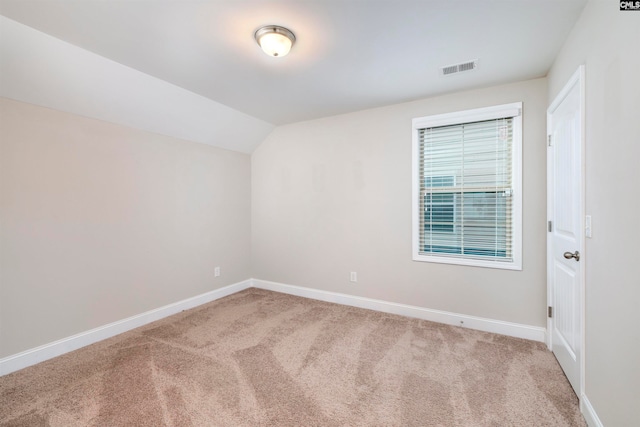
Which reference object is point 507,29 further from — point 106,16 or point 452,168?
point 106,16

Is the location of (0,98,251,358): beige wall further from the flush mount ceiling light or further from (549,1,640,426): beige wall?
(549,1,640,426): beige wall

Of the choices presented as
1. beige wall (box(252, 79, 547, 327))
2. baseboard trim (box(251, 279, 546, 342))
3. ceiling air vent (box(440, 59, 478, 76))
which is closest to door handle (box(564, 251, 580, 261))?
beige wall (box(252, 79, 547, 327))

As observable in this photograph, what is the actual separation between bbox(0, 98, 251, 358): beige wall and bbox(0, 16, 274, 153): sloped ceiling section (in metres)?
0.15

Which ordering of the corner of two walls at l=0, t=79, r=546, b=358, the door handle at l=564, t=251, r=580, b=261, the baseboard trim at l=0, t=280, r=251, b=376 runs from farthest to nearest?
the corner of two walls at l=0, t=79, r=546, b=358 → the baseboard trim at l=0, t=280, r=251, b=376 → the door handle at l=564, t=251, r=580, b=261

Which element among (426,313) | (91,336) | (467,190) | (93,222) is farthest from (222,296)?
(467,190)

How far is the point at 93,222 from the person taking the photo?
281cm

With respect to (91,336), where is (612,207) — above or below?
above

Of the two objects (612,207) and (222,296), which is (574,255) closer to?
(612,207)

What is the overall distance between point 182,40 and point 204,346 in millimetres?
2684

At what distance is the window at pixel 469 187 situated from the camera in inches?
114
